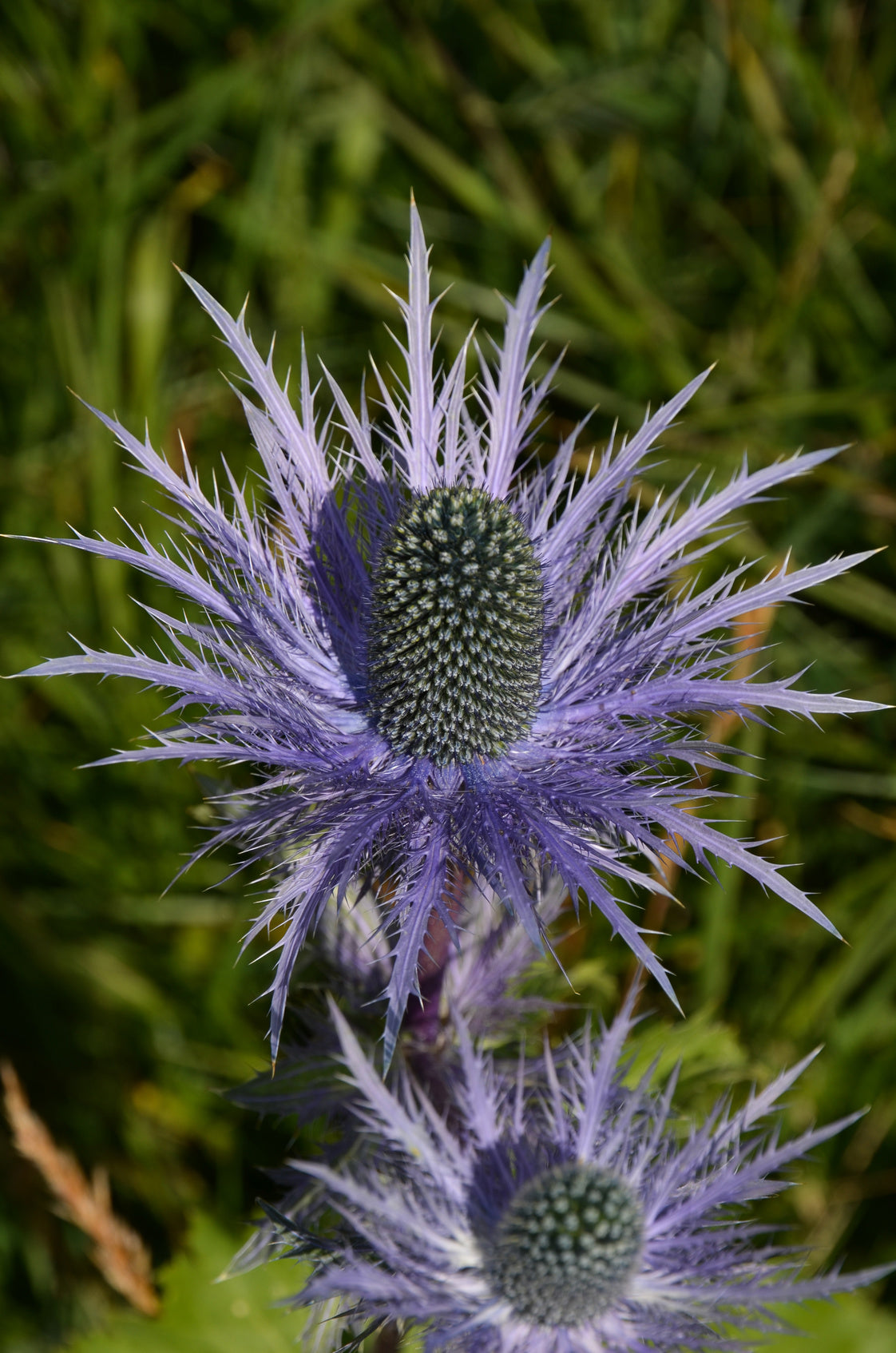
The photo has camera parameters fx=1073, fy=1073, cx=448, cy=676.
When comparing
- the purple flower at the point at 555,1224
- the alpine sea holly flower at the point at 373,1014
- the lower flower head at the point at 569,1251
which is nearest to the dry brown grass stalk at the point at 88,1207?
the alpine sea holly flower at the point at 373,1014

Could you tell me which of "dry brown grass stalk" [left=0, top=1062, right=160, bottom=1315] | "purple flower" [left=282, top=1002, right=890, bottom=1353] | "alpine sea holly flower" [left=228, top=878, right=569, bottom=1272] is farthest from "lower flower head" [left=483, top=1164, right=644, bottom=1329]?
"dry brown grass stalk" [left=0, top=1062, right=160, bottom=1315]

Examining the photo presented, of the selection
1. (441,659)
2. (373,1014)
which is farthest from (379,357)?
(373,1014)

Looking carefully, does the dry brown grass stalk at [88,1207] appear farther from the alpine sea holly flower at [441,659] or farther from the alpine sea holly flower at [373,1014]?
the alpine sea holly flower at [441,659]

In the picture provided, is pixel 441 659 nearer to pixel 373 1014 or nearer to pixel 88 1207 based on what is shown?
pixel 373 1014

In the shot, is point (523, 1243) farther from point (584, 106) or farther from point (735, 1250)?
point (584, 106)

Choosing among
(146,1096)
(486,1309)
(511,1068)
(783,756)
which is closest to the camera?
(486,1309)

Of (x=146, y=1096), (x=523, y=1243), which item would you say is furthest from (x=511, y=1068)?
(x=146, y=1096)
